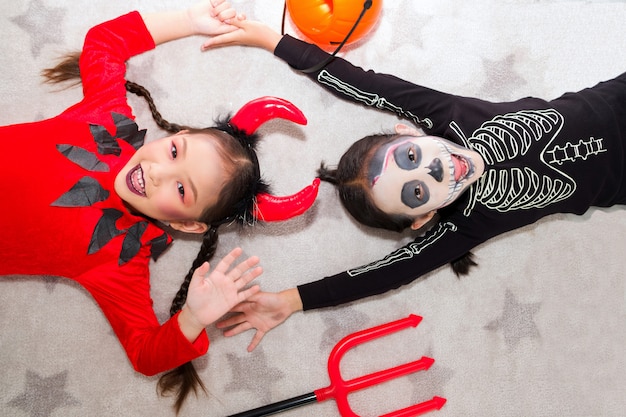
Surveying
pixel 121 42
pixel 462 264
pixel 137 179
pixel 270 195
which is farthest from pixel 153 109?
pixel 462 264

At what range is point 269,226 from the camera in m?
1.29

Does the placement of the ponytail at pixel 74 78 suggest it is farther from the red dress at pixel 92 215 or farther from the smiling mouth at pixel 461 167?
the smiling mouth at pixel 461 167

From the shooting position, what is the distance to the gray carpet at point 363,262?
124cm

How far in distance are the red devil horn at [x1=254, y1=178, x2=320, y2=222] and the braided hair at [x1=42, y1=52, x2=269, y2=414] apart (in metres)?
0.02

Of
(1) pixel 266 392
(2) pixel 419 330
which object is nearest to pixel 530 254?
(2) pixel 419 330

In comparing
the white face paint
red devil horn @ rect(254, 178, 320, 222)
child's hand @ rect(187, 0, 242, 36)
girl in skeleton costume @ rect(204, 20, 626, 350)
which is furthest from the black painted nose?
child's hand @ rect(187, 0, 242, 36)

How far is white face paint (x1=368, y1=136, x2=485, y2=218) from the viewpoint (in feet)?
3.54

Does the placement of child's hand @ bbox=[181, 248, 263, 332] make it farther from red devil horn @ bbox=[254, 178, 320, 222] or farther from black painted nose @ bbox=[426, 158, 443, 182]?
black painted nose @ bbox=[426, 158, 443, 182]

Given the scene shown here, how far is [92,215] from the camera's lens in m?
1.10

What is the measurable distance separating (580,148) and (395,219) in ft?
1.50

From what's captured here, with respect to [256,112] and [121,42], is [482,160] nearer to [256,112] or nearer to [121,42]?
[256,112]

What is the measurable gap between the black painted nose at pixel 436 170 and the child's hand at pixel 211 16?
0.58 m

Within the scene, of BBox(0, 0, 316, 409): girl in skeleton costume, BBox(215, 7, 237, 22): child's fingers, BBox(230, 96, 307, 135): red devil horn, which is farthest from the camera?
BBox(215, 7, 237, 22): child's fingers

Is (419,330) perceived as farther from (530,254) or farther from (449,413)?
(530,254)
